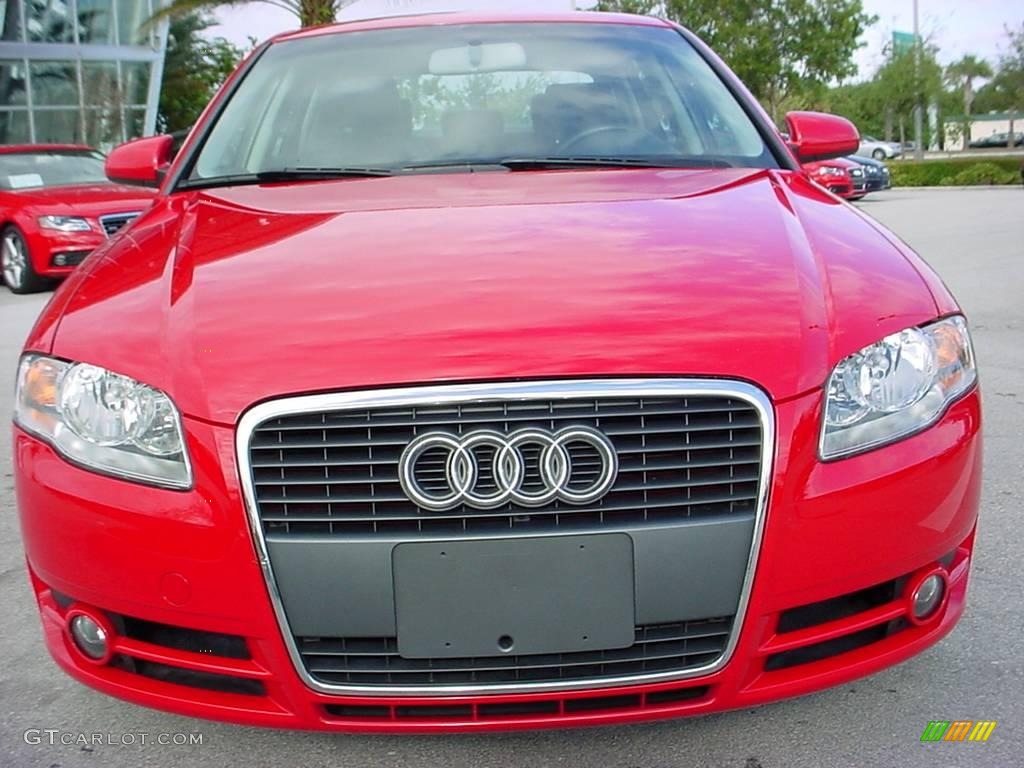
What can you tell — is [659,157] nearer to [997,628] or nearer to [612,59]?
[612,59]

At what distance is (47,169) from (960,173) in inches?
929

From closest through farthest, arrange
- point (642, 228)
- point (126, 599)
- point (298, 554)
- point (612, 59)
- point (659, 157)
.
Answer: point (298, 554)
point (126, 599)
point (642, 228)
point (659, 157)
point (612, 59)

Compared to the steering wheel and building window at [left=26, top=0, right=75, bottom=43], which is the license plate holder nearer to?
the steering wheel

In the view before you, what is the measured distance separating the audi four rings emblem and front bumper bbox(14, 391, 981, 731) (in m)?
0.28

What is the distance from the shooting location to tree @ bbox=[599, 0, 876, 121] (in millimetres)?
39469

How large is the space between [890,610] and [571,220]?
955 millimetres

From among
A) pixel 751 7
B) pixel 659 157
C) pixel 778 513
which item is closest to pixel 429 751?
pixel 778 513

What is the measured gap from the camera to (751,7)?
3962 centimetres

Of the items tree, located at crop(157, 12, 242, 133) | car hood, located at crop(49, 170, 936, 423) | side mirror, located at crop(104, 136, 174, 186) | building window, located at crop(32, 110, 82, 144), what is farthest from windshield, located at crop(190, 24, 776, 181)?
tree, located at crop(157, 12, 242, 133)

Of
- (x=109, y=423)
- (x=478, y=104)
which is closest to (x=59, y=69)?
(x=478, y=104)

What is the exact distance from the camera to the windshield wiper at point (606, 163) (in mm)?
2953

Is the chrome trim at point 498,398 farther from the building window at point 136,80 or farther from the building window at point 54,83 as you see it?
the building window at point 136,80

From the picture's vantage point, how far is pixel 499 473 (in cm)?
183

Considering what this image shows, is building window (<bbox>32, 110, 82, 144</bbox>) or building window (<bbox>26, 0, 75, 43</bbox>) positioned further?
building window (<bbox>32, 110, 82, 144</bbox>)
